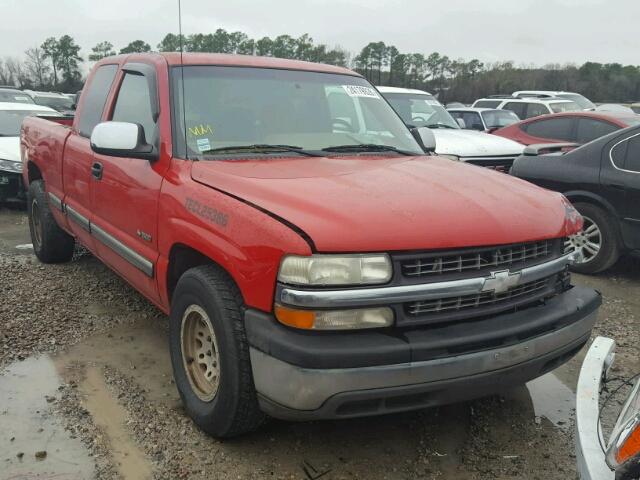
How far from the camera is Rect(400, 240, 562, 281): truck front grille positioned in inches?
96.2

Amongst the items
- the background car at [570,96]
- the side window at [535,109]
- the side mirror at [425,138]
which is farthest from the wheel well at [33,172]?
the background car at [570,96]

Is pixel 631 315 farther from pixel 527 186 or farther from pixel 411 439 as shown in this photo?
pixel 411 439

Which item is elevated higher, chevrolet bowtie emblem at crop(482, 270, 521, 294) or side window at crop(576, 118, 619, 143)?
side window at crop(576, 118, 619, 143)

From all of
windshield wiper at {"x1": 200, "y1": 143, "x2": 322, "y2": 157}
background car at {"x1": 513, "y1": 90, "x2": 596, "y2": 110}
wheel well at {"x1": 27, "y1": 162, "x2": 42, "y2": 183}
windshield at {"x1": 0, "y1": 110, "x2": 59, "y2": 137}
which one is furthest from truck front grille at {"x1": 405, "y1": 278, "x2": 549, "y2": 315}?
background car at {"x1": 513, "y1": 90, "x2": 596, "y2": 110}

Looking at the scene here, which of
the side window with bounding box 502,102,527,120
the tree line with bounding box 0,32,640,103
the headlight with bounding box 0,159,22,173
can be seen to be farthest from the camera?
the tree line with bounding box 0,32,640,103

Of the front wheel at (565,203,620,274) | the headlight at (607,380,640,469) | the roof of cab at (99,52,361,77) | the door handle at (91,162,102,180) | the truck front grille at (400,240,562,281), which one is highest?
the roof of cab at (99,52,361,77)

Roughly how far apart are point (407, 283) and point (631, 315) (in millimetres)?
3304

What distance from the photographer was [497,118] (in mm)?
14578

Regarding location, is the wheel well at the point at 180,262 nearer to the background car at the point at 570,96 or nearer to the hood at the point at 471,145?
the hood at the point at 471,145

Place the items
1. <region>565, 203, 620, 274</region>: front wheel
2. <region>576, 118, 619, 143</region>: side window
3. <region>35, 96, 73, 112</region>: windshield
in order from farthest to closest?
<region>35, 96, 73, 112</region>: windshield < <region>576, 118, 619, 143</region>: side window < <region>565, 203, 620, 274</region>: front wheel

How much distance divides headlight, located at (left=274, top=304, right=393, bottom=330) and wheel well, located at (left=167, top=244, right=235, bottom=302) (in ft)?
2.57

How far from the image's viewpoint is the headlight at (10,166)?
830 cm

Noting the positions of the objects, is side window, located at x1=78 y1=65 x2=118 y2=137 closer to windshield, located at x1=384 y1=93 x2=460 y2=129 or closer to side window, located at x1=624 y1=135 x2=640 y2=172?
side window, located at x1=624 y1=135 x2=640 y2=172

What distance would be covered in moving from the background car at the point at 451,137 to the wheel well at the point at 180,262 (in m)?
5.24
